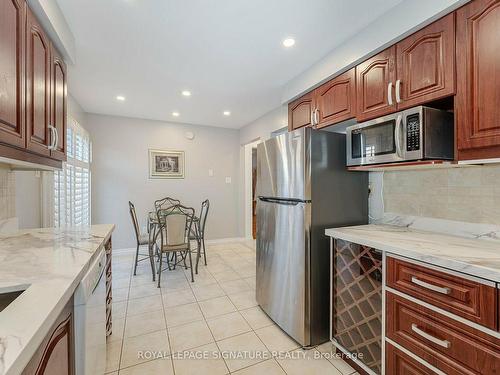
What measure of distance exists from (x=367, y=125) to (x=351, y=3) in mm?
758

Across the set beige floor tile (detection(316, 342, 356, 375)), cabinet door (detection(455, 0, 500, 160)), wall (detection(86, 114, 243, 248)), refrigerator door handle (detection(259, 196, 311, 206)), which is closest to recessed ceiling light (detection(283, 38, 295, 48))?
cabinet door (detection(455, 0, 500, 160))

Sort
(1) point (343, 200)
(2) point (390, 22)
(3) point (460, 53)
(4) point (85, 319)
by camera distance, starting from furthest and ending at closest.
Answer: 1. (1) point (343, 200)
2. (2) point (390, 22)
3. (3) point (460, 53)
4. (4) point (85, 319)

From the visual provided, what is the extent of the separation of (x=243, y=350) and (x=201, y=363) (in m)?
0.31

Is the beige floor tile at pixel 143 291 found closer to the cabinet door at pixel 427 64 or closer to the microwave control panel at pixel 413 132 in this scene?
the microwave control panel at pixel 413 132

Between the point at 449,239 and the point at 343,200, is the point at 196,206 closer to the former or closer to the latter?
the point at 343,200

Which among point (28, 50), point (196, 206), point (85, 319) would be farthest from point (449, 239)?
point (196, 206)

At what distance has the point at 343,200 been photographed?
1.89 m

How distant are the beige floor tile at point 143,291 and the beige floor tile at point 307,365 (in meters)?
1.61

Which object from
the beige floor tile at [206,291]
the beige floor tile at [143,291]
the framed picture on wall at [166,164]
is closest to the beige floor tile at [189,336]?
the beige floor tile at [206,291]

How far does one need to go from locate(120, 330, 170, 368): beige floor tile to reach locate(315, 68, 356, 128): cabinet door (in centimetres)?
218

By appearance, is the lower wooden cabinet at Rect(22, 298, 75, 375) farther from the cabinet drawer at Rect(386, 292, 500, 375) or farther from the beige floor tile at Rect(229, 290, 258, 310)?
the beige floor tile at Rect(229, 290, 258, 310)

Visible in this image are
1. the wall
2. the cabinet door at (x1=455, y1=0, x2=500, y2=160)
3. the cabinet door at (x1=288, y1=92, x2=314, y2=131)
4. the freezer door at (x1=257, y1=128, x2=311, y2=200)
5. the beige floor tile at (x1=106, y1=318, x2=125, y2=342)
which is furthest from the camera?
the wall

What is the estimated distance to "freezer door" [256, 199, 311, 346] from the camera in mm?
1750

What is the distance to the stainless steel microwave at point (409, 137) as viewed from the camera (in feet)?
4.41
